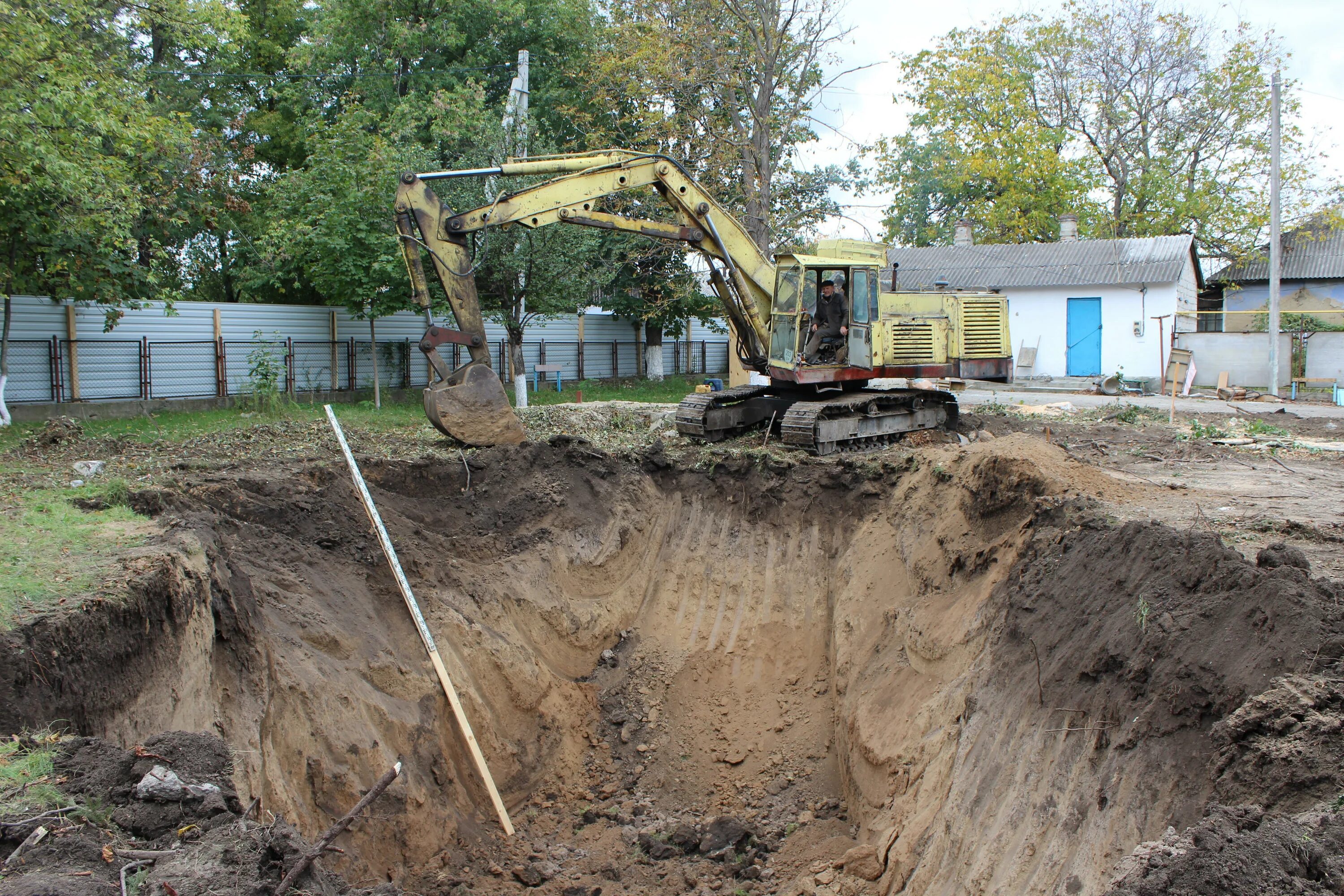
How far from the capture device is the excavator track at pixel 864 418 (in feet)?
→ 37.4

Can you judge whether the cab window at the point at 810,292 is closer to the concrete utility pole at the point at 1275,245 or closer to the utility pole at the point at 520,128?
the utility pole at the point at 520,128

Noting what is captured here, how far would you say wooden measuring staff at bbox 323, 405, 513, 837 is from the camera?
7.38 m

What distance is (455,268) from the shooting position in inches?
426

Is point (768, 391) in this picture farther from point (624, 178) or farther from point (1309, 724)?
point (1309, 724)

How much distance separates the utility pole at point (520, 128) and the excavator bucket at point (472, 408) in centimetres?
693

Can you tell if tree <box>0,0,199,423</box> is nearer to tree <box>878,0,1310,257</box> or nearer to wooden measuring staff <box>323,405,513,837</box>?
wooden measuring staff <box>323,405,513,837</box>

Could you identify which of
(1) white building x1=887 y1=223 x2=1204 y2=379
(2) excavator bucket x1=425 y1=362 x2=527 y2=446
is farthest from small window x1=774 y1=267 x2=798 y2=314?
(1) white building x1=887 y1=223 x2=1204 y2=379

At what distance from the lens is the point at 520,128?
19969 millimetres

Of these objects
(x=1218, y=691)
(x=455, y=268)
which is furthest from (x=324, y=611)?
(x=1218, y=691)

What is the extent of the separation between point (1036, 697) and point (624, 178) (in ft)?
25.3

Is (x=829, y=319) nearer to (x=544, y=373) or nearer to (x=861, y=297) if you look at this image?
(x=861, y=297)

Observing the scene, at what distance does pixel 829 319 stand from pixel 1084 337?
17.2 metres

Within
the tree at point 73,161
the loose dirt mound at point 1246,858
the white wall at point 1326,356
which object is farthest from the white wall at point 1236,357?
the tree at point 73,161

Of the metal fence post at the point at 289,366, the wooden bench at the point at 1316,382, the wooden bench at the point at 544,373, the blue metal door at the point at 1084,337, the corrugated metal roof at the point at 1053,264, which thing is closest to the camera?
the metal fence post at the point at 289,366
